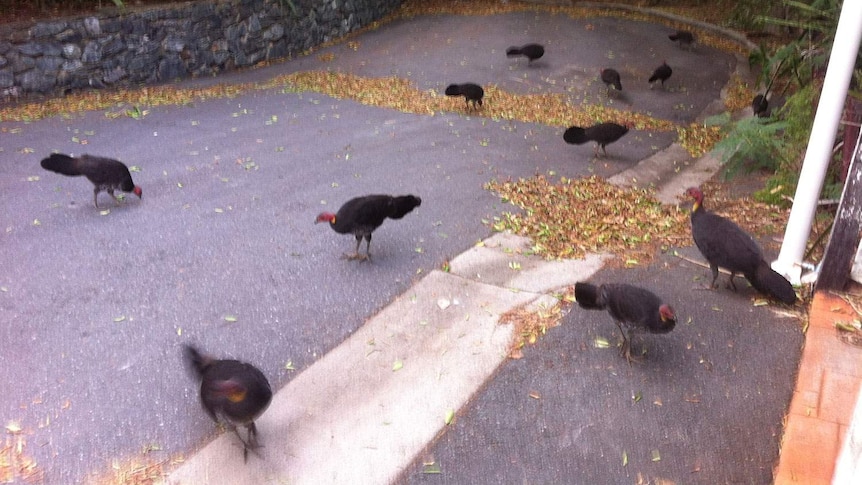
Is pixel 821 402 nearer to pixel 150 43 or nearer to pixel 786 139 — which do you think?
pixel 786 139

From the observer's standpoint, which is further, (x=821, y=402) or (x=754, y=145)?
(x=754, y=145)

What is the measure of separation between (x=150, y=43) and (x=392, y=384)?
10.4m

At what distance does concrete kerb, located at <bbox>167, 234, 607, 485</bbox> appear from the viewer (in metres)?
3.17

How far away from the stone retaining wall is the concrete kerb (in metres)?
9.05

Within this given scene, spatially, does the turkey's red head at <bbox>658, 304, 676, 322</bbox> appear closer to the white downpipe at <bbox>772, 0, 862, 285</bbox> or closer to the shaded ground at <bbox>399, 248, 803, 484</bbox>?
the shaded ground at <bbox>399, 248, 803, 484</bbox>

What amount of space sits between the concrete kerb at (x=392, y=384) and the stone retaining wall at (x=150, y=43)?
29.7ft

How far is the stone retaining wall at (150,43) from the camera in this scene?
10219 mm

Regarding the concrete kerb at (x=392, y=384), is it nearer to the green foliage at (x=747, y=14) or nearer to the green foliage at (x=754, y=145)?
the green foliage at (x=754, y=145)

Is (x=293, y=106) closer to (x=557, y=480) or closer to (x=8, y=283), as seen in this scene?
(x=8, y=283)

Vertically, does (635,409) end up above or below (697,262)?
above

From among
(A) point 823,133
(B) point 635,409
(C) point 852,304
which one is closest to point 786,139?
(A) point 823,133

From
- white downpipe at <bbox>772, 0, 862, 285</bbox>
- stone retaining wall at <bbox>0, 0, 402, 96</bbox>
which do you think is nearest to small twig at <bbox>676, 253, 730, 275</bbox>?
white downpipe at <bbox>772, 0, 862, 285</bbox>

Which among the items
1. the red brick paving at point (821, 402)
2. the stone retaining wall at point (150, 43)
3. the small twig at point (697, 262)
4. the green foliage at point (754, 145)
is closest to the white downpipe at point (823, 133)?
the small twig at point (697, 262)

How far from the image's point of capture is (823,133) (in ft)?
13.5
